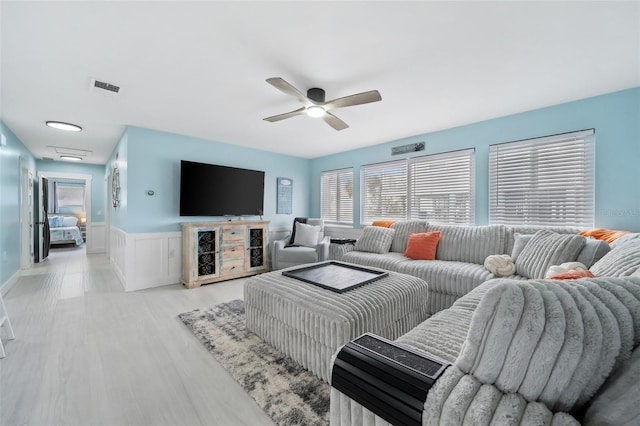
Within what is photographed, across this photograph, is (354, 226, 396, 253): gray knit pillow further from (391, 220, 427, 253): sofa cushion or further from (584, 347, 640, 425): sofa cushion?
(584, 347, 640, 425): sofa cushion

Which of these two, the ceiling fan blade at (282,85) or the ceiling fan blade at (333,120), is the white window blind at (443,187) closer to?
the ceiling fan blade at (333,120)

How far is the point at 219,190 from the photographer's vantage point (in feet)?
14.1

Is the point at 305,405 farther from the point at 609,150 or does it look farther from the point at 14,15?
the point at 609,150

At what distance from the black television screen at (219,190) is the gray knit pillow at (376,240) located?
210cm

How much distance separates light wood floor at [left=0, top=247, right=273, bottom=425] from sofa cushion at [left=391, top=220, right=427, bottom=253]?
97.4 inches

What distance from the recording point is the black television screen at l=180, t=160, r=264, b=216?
397 centimetres

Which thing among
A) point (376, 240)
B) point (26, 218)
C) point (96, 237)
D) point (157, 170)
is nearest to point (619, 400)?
point (376, 240)

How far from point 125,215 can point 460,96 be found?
4633 millimetres

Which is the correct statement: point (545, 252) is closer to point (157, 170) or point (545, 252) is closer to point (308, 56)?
point (308, 56)

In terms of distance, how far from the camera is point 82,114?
10.4 ft

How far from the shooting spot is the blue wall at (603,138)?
8.17ft

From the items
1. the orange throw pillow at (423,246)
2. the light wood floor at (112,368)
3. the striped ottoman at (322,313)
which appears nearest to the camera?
the light wood floor at (112,368)

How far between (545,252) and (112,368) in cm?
372

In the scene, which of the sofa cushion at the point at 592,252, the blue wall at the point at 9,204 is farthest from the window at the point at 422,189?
the blue wall at the point at 9,204
